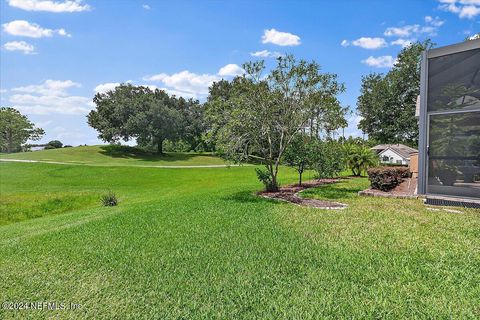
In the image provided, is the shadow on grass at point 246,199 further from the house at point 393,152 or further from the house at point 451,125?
the house at point 393,152

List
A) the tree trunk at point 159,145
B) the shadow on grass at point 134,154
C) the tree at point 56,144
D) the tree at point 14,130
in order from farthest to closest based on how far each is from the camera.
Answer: the tree at point 56,144 → the tree at point 14,130 → the tree trunk at point 159,145 → the shadow on grass at point 134,154

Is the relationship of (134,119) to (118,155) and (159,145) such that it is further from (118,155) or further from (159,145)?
(159,145)

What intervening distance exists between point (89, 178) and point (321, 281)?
20011 millimetres

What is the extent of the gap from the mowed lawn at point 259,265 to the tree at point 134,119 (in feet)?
105

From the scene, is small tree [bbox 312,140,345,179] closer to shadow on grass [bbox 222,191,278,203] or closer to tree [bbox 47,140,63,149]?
shadow on grass [bbox 222,191,278,203]

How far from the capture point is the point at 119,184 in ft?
61.2

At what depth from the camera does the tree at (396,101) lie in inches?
1015

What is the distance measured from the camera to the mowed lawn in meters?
2.85

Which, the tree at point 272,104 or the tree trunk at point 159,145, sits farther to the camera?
the tree trunk at point 159,145

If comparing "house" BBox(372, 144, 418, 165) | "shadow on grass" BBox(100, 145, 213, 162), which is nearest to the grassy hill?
"shadow on grass" BBox(100, 145, 213, 162)

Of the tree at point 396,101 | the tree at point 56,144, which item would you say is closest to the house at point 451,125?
the tree at point 396,101

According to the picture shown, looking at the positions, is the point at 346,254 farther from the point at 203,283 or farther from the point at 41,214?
the point at 41,214

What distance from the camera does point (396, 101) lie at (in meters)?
26.6

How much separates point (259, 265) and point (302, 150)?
730 centimetres
